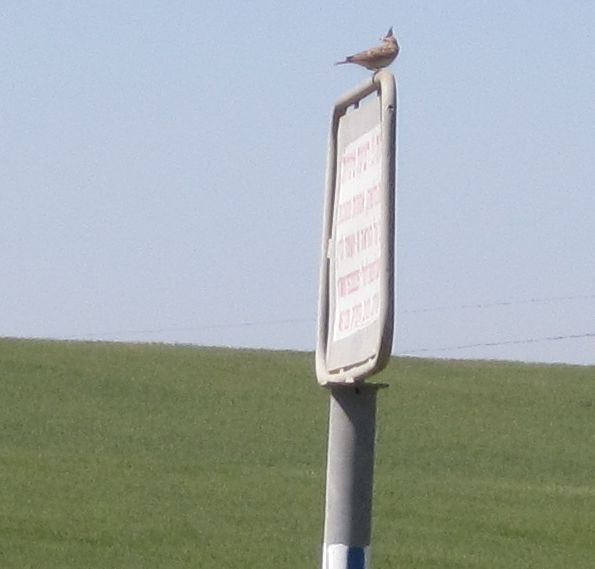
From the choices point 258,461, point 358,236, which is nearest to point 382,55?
point 358,236

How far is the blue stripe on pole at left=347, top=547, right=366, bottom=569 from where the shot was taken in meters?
2.15

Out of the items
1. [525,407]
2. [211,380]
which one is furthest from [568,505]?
[211,380]

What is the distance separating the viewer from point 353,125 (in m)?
2.30

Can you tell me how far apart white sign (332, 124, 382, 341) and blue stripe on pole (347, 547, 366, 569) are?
27 cm

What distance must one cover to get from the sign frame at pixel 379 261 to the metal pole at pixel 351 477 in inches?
1.4

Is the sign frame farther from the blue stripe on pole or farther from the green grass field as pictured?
the green grass field

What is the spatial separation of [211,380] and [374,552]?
15.6 m

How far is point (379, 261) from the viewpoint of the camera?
206 centimetres

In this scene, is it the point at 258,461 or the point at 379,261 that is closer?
the point at 379,261

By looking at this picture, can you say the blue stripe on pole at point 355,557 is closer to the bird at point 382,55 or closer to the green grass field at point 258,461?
the bird at point 382,55

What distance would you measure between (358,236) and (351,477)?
0.31 m

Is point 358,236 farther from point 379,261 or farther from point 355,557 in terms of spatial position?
point 355,557

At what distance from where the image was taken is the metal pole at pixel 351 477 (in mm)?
2135

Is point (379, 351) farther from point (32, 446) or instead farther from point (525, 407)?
point (525, 407)
